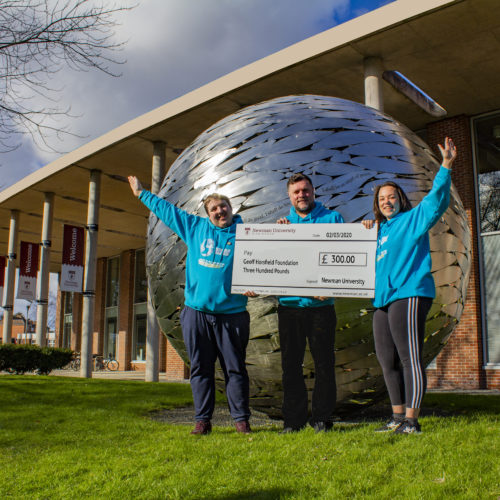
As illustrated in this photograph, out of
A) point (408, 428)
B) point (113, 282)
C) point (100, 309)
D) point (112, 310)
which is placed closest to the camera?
point (408, 428)

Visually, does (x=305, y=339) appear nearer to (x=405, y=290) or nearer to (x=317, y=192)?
(x=405, y=290)

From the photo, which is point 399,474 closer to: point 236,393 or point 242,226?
point 236,393

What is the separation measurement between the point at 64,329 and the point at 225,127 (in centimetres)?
3608

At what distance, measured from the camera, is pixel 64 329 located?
3819 centimetres

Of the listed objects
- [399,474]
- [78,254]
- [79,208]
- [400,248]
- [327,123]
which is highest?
[79,208]

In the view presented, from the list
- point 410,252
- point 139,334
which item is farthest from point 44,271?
point 410,252

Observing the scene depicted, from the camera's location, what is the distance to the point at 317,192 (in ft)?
13.4

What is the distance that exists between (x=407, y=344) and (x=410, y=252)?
0.59 metres

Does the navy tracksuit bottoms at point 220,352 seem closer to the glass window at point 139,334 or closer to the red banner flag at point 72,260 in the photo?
the red banner flag at point 72,260

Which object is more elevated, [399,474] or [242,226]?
[242,226]

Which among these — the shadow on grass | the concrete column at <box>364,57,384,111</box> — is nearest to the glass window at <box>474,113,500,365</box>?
the concrete column at <box>364,57,384,111</box>

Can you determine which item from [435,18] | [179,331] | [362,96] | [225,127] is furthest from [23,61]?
[362,96]

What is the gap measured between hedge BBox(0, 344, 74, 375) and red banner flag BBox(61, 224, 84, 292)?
1.94 meters

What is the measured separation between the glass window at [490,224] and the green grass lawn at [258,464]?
29.5 feet
